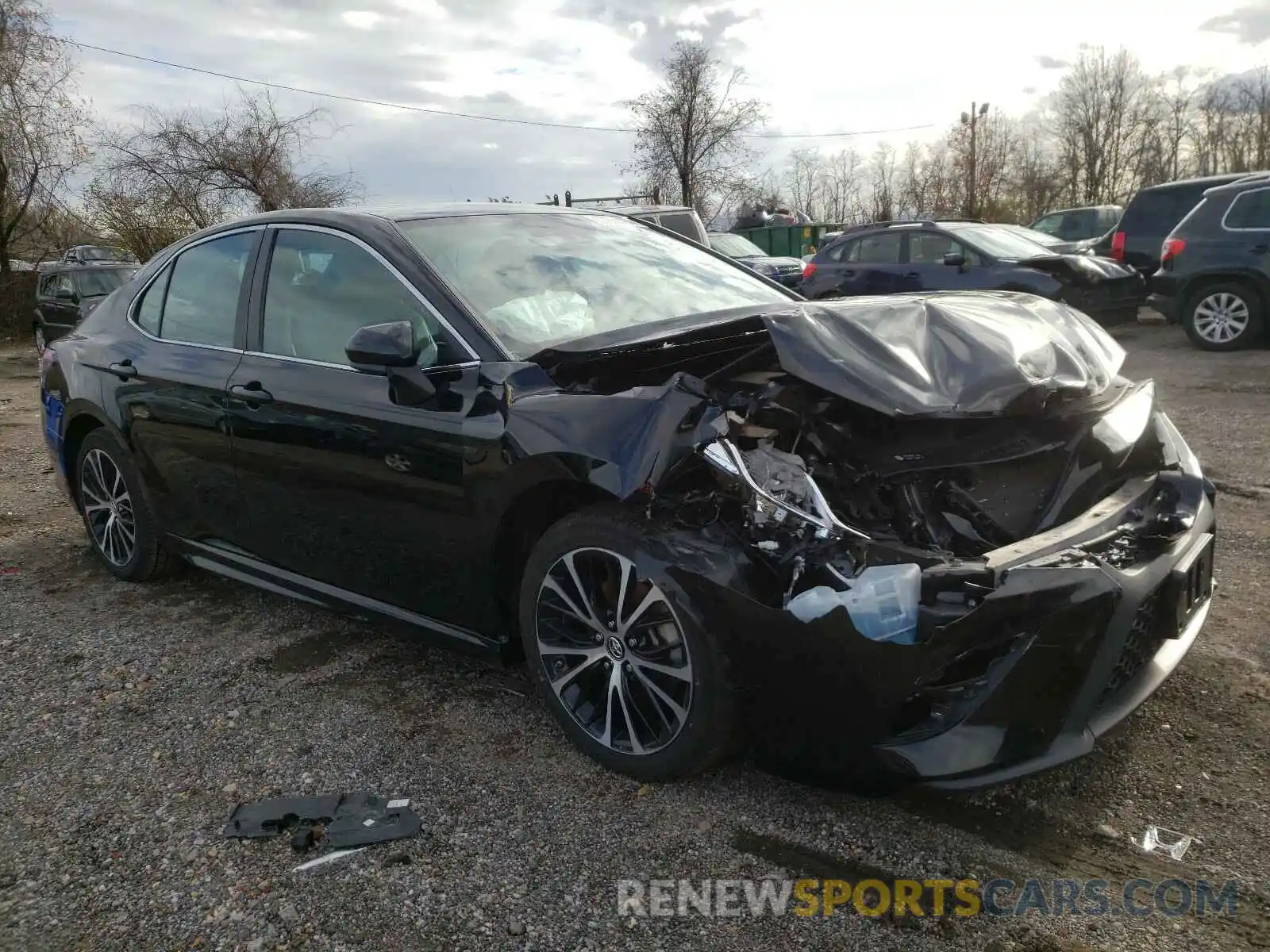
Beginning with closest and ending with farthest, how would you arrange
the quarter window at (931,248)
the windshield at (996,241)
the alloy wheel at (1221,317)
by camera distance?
1. the alloy wheel at (1221,317)
2. the windshield at (996,241)
3. the quarter window at (931,248)

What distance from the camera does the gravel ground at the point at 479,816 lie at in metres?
2.20

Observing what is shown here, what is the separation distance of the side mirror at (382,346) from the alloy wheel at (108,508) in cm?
234

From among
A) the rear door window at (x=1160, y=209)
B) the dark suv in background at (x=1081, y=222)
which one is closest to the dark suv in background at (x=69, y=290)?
the rear door window at (x=1160, y=209)

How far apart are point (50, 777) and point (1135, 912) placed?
124 inches

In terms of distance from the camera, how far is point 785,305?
3.60m

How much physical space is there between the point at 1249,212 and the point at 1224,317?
3.60 feet

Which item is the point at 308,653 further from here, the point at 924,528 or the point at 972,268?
the point at 972,268

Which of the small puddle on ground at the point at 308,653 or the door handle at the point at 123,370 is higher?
the door handle at the point at 123,370

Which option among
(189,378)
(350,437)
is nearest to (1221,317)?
(350,437)

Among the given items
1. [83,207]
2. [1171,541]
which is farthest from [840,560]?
[83,207]

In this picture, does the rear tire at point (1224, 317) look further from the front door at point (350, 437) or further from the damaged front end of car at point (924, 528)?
the front door at point (350, 437)

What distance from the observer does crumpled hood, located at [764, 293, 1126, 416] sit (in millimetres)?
2582

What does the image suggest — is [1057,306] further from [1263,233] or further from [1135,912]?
[1263,233]
